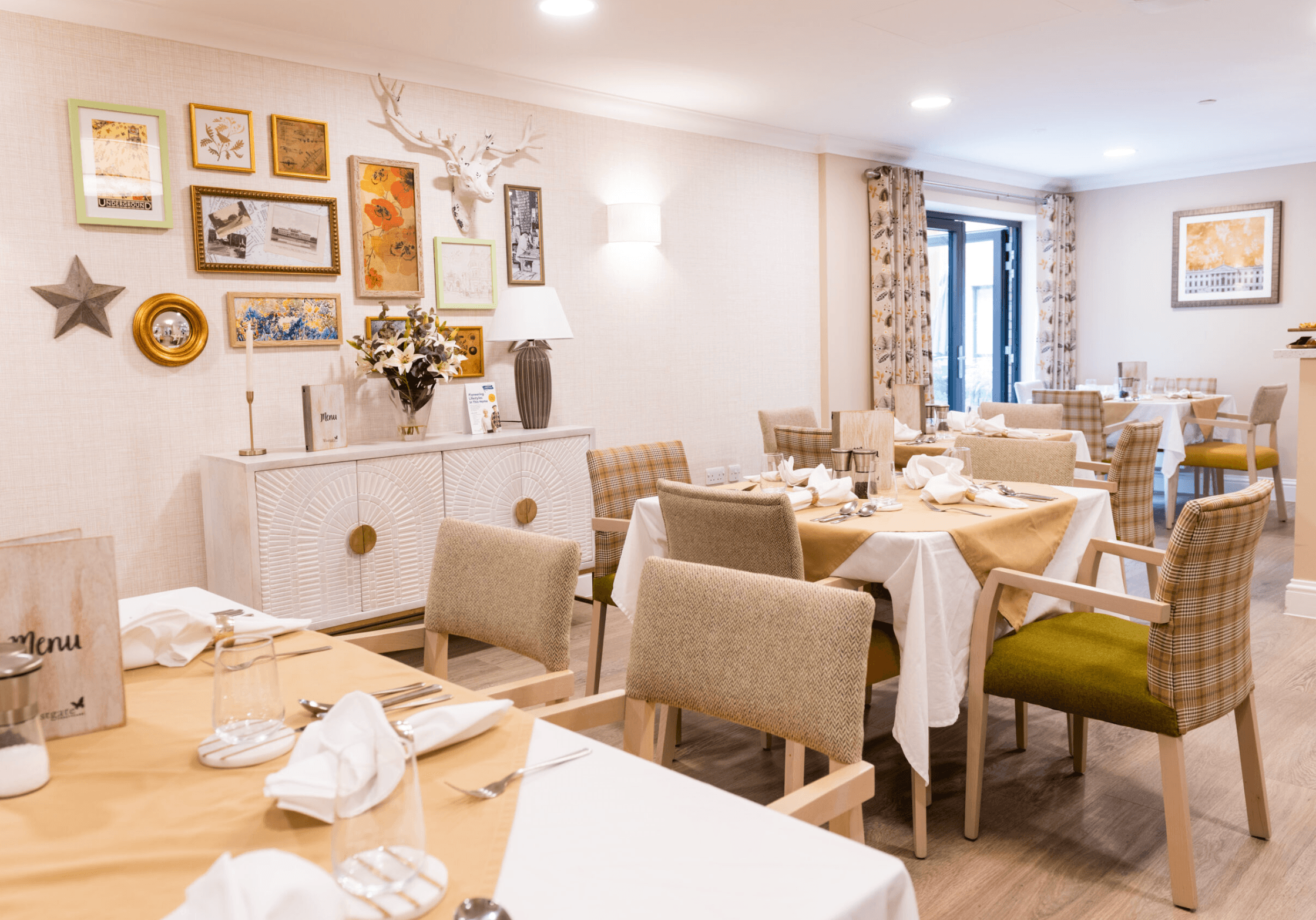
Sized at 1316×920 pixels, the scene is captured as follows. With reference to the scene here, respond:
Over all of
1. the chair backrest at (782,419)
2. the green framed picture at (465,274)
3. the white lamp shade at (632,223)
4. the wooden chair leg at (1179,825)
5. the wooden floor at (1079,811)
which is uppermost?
the white lamp shade at (632,223)

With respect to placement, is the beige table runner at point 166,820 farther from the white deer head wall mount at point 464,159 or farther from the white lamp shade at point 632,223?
the white lamp shade at point 632,223

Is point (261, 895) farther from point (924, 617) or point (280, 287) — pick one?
point (280, 287)

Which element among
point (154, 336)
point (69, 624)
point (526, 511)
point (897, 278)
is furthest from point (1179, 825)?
point (897, 278)

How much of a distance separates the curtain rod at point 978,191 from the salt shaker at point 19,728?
6.21 metres

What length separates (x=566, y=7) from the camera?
3.68 meters

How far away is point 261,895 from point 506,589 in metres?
1.19

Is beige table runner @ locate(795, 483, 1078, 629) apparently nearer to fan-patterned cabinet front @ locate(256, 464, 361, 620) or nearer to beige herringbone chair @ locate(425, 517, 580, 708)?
beige herringbone chair @ locate(425, 517, 580, 708)

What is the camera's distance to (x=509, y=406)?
191 inches

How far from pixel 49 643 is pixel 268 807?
0.44 metres

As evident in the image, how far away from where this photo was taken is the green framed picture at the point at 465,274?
4.54 meters

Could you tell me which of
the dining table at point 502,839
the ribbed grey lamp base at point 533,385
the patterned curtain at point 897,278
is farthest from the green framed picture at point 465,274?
the dining table at point 502,839

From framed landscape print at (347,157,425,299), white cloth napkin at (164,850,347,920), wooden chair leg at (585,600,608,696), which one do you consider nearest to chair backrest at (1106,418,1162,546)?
wooden chair leg at (585,600,608,696)

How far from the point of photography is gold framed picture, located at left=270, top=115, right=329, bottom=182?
399cm

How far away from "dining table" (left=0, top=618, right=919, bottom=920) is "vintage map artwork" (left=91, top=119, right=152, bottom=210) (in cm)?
285
